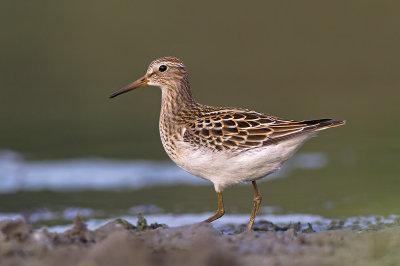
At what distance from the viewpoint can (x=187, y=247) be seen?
228 inches

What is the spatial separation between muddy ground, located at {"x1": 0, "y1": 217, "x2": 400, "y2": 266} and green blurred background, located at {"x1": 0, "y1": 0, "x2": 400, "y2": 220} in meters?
3.59

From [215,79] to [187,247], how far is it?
14.6 meters

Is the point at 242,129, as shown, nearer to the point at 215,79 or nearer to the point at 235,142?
the point at 235,142

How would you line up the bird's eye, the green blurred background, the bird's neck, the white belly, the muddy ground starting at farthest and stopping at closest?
the green blurred background < the bird's eye < the bird's neck < the white belly < the muddy ground

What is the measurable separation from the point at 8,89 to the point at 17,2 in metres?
6.91

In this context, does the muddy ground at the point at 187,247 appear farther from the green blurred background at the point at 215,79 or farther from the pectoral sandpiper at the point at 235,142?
the green blurred background at the point at 215,79

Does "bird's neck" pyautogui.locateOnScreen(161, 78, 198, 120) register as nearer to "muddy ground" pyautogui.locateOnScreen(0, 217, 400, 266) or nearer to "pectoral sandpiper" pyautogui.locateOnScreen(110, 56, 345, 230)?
"pectoral sandpiper" pyautogui.locateOnScreen(110, 56, 345, 230)

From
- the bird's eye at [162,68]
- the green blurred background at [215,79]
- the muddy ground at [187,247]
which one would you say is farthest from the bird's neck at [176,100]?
the muddy ground at [187,247]

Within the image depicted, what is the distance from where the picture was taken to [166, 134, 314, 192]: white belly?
768cm

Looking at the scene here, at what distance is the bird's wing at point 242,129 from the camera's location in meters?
7.68

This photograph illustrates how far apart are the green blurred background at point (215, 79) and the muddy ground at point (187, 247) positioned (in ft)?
Answer: 11.8

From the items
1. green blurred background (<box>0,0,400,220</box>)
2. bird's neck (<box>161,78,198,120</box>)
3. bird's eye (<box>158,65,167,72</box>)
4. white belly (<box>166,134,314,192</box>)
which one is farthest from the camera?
green blurred background (<box>0,0,400,220</box>)

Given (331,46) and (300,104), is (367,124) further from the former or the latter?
(331,46)

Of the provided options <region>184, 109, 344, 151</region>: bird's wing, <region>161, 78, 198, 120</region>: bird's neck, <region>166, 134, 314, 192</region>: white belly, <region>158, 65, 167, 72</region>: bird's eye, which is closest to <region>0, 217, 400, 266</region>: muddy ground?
<region>166, 134, 314, 192</region>: white belly
